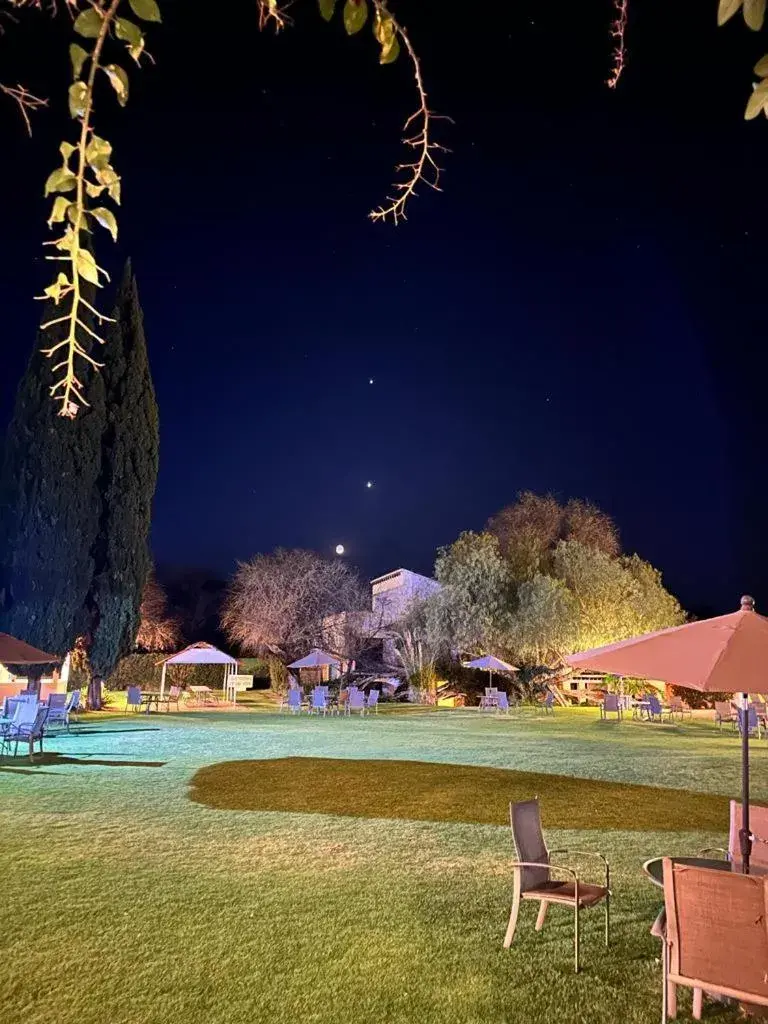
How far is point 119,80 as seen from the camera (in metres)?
1.36

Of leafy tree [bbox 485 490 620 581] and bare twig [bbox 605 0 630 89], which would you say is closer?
bare twig [bbox 605 0 630 89]

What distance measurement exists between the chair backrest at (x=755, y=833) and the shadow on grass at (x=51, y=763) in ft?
32.1

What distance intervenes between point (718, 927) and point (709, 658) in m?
1.50

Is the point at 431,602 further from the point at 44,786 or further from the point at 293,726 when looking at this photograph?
the point at 44,786

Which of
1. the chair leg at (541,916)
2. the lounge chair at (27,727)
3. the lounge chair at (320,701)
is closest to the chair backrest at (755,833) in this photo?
the chair leg at (541,916)

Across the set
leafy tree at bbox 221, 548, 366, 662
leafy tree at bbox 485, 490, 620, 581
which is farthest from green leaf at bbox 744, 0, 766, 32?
leafy tree at bbox 221, 548, 366, 662

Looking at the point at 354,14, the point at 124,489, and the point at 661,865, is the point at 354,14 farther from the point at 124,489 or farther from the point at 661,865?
the point at 124,489


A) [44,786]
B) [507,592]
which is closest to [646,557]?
[507,592]

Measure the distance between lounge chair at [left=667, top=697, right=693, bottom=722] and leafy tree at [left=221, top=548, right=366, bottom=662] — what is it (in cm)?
1730

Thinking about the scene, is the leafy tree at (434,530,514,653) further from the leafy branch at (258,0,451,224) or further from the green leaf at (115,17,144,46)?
the green leaf at (115,17,144,46)

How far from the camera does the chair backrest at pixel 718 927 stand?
3.32 metres

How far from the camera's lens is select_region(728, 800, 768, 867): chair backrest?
16.4 ft

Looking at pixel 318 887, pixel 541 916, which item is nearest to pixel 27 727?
pixel 318 887

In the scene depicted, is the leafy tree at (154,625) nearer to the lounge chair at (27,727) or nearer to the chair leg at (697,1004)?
the lounge chair at (27,727)
